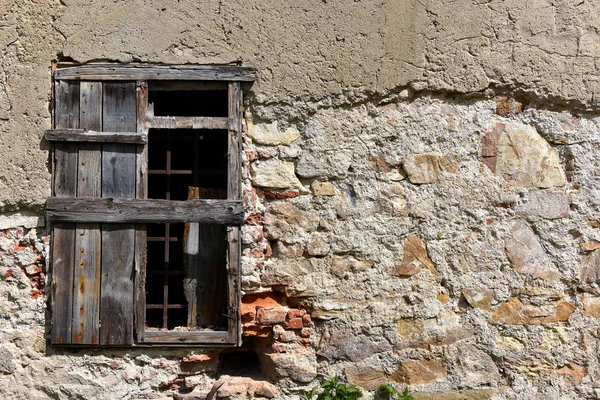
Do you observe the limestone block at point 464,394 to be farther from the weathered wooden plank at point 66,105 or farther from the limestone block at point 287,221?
the weathered wooden plank at point 66,105

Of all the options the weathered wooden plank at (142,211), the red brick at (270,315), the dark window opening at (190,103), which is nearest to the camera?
the weathered wooden plank at (142,211)

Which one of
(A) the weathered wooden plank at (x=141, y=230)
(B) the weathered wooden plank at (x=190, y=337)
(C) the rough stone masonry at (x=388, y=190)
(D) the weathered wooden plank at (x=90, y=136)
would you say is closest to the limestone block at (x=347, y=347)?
(C) the rough stone masonry at (x=388, y=190)

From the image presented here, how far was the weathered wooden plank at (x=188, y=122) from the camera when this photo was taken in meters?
3.54

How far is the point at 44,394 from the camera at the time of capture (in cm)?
348

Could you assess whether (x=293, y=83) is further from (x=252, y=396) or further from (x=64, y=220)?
(x=252, y=396)

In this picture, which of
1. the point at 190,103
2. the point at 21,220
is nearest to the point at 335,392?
the point at 190,103

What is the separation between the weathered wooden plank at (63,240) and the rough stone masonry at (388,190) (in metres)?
0.17

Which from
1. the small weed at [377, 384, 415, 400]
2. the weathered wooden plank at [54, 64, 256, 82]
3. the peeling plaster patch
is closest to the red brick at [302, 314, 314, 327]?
the small weed at [377, 384, 415, 400]

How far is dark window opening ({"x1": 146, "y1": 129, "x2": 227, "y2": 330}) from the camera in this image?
142 inches

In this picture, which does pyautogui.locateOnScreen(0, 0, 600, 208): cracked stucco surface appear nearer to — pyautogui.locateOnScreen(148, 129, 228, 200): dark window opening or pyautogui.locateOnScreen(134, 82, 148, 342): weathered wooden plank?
pyautogui.locateOnScreen(134, 82, 148, 342): weathered wooden plank

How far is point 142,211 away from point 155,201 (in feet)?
0.29

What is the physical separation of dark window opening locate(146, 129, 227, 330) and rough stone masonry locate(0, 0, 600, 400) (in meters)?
0.18

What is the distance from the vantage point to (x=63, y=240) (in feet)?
11.4

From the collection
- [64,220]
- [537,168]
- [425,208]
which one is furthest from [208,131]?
[537,168]
